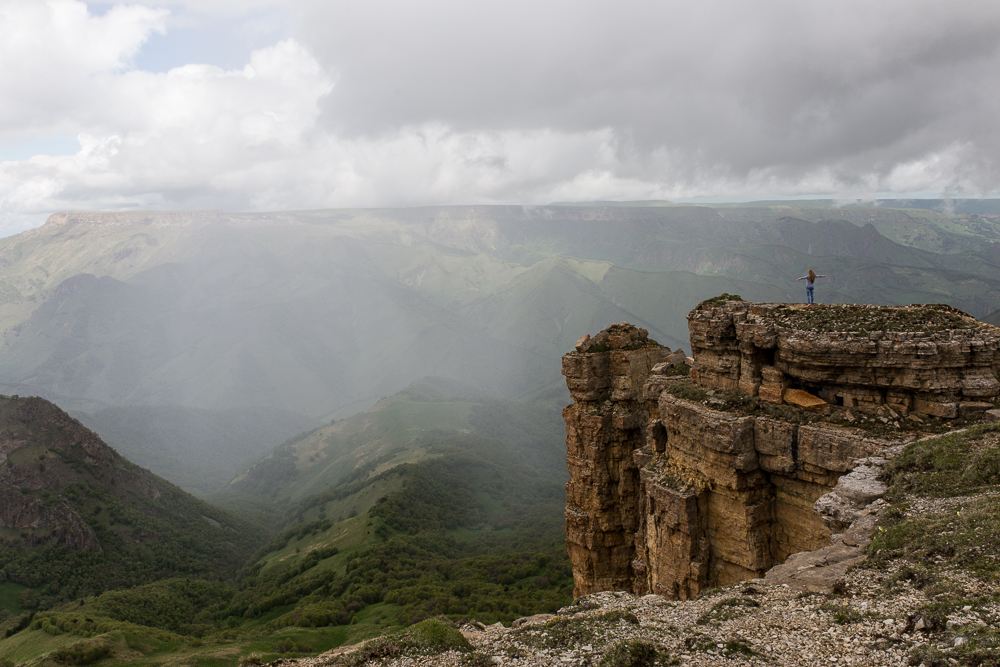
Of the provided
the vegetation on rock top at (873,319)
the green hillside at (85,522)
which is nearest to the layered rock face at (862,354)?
the vegetation on rock top at (873,319)

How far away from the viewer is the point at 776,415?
90.6ft

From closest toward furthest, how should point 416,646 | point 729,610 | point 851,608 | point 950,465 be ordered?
point 851,608, point 729,610, point 416,646, point 950,465

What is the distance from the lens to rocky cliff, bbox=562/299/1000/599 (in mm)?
23750

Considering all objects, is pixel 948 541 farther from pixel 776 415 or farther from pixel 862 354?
pixel 776 415

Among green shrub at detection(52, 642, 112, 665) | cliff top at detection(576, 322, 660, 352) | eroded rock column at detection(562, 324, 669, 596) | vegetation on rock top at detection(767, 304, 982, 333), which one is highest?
vegetation on rock top at detection(767, 304, 982, 333)

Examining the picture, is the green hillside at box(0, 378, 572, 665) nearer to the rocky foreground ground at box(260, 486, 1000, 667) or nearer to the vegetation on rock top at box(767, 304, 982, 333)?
the rocky foreground ground at box(260, 486, 1000, 667)

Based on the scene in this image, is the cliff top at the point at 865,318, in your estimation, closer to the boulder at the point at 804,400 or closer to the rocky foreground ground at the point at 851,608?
the boulder at the point at 804,400

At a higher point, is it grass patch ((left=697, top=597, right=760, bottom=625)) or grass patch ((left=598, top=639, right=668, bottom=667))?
grass patch ((left=697, top=597, right=760, bottom=625))

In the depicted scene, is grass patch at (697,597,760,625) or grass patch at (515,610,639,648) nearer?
grass patch at (697,597,760,625)

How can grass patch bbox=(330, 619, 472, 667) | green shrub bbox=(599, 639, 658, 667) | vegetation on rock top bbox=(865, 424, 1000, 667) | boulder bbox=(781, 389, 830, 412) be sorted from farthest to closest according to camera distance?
boulder bbox=(781, 389, 830, 412), grass patch bbox=(330, 619, 472, 667), green shrub bbox=(599, 639, 658, 667), vegetation on rock top bbox=(865, 424, 1000, 667)

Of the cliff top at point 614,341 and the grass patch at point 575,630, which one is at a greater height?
the cliff top at point 614,341

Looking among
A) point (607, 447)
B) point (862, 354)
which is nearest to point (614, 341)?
point (607, 447)

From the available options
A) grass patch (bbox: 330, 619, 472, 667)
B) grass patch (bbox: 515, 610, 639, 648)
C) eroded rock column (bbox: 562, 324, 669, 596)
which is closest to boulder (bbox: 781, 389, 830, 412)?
eroded rock column (bbox: 562, 324, 669, 596)

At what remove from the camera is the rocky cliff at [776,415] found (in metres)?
23.8
